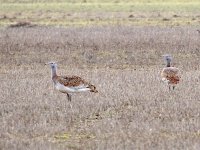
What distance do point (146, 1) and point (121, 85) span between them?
192 ft

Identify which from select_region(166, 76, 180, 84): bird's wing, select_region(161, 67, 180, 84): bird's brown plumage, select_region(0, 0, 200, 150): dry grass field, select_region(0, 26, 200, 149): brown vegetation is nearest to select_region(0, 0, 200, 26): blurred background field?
select_region(0, 0, 200, 150): dry grass field

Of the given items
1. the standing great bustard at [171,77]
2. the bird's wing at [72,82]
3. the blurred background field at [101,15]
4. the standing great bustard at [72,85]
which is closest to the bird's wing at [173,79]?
the standing great bustard at [171,77]


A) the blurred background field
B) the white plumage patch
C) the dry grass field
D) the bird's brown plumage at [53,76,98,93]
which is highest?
the bird's brown plumage at [53,76,98,93]

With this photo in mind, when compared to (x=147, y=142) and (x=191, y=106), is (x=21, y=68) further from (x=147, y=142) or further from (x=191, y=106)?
(x=147, y=142)

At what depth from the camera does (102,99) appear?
13102mm

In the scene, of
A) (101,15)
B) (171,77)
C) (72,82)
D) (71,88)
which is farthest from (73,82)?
→ (101,15)

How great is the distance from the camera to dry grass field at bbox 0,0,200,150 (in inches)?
392

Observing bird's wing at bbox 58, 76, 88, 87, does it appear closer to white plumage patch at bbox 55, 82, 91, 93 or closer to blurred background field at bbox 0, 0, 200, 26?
white plumage patch at bbox 55, 82, 91, 93

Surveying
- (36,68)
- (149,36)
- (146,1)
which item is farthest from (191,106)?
(146,1)

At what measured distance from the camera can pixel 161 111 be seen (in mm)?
11898

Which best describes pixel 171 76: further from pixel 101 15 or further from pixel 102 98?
pixel 101 15

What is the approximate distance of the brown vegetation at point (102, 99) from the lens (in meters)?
9.96

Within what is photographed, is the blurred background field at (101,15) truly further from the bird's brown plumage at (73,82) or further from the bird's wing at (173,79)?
the bird's brown plumage at (73,82)

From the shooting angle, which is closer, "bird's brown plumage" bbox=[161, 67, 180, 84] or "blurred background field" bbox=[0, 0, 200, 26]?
"bird's brown plumage" bbox=[161, 67, 180, 84]
